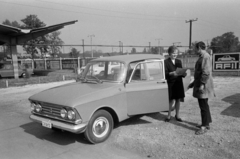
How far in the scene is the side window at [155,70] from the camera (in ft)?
16.3

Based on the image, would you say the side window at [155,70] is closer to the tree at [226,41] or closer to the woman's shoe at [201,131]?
the woman's shoe at [201,131]

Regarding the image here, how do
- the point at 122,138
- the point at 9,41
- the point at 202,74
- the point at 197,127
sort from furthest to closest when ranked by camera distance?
the point at 9,41, the point at 197,127, the point at 122,138, the point at 202,74

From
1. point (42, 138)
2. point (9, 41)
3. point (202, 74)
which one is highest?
point (9, 41)

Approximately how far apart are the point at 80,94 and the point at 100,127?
0.85 meters

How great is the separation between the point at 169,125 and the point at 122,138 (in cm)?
139

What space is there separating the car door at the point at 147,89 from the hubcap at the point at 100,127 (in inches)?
26.4

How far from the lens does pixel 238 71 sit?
14.5 metres

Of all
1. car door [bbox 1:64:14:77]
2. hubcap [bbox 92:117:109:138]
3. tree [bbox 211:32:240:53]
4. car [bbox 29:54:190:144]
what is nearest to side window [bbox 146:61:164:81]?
car [bbox 29:54:190:144]

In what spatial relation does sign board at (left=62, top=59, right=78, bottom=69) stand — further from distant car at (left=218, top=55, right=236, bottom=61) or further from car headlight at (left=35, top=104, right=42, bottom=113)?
car headlight at (left=35, top=104, right=42, bottom=113)

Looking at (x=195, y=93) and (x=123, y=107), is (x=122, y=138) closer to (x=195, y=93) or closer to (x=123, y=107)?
(x=123, y=107)

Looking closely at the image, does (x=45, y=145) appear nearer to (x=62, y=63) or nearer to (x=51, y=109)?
(x=51, y=109)

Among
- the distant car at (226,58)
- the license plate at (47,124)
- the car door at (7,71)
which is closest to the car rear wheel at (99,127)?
the license plate at (47,124)

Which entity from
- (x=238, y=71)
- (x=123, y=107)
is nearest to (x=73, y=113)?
(x=123, y=107)

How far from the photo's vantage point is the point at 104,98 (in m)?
4.04
